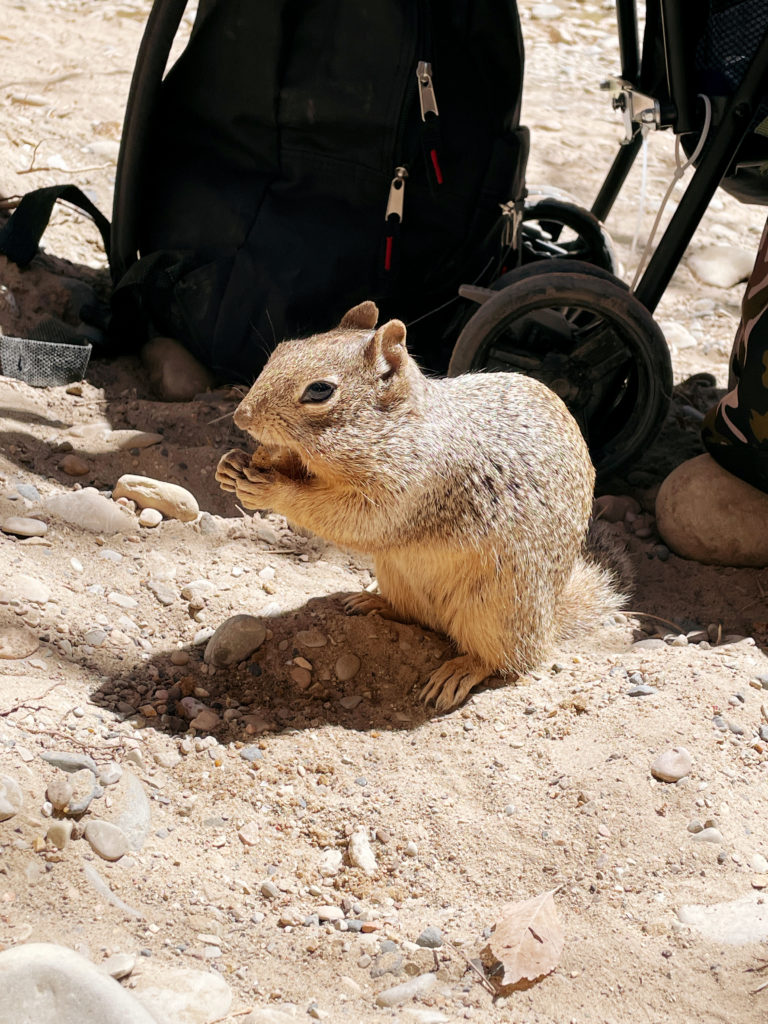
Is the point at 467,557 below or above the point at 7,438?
above

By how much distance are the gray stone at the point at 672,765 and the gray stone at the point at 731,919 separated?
1.10 feet

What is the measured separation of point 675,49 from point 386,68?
0.93 m

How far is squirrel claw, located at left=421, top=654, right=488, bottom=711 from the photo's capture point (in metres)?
2.51

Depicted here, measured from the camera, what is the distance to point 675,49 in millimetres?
2852

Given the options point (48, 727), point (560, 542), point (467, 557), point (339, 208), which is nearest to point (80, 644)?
point (48, 727)

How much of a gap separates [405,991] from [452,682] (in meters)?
1.01

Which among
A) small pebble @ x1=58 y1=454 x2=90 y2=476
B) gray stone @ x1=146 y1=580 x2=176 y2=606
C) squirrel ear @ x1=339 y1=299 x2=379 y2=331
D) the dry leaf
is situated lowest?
small pebble @ x1=58 y1=454 x2=90 y2=476

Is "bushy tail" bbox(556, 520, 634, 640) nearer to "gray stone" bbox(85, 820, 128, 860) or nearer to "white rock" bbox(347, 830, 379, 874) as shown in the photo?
"white rock" bbox(347, 830, 379, 874)

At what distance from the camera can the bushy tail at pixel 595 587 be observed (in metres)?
2.86

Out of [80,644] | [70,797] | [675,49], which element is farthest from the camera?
[675,49]

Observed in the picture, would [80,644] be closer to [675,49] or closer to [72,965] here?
[72,965]

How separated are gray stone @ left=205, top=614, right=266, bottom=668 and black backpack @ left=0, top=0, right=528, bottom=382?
1.34m

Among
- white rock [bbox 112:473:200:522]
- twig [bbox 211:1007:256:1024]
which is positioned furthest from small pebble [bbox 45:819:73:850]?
white rock [bbox 112:473:200:522]

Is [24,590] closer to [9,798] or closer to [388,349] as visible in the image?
[9,798]
